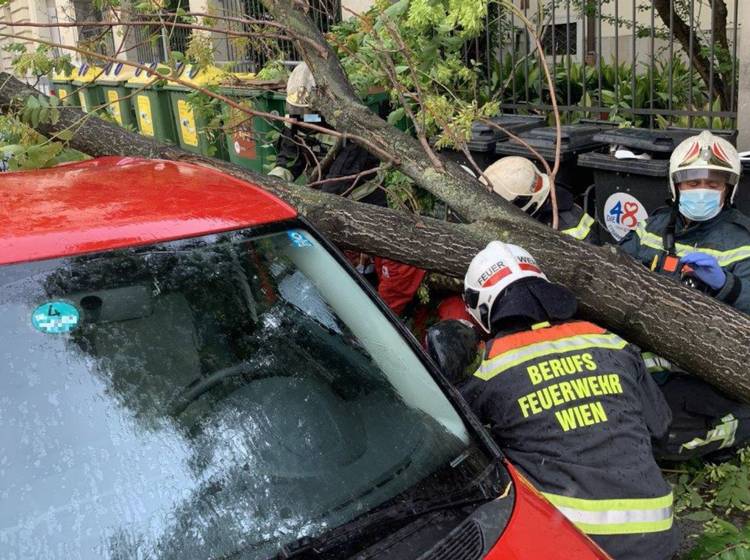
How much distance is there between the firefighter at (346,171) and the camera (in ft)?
13.9

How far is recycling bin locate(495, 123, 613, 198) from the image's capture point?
4988 mm

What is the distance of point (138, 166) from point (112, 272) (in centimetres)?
78

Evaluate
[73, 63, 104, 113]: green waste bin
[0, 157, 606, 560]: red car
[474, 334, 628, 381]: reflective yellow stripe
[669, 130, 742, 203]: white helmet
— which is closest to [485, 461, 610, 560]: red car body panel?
[0, 157, 606, 560]: red car

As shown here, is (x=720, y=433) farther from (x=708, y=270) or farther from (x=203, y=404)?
(x=203, y=404)

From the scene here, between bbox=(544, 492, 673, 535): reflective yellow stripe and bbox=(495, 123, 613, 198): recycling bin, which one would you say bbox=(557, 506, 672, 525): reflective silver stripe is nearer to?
bbox=(544, 492, 673, 535): reflective yellow stripe

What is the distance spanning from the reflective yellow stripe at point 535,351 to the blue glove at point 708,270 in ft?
3.48

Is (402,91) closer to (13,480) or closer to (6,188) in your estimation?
(6,188)

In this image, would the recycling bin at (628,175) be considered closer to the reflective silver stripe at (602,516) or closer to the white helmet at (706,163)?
the white helmet at (706,163)

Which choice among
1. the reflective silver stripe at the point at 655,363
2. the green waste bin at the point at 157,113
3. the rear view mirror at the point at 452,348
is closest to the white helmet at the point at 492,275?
the rear view mirror at the point at 452,348

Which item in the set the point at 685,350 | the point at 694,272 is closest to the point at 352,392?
the point at 685,350

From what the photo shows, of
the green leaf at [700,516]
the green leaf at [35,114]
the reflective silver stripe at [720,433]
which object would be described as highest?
the green leaf at [35,114]

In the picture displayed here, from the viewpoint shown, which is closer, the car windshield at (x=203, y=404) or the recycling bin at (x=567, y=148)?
the car windshield at (x=203, y=404)

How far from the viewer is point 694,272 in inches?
135

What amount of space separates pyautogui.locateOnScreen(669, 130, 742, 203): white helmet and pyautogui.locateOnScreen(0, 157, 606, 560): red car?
196 cm
